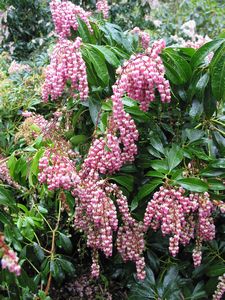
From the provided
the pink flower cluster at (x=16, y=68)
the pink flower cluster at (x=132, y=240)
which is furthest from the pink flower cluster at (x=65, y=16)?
the pink flower cluster at (x=16, y=68)

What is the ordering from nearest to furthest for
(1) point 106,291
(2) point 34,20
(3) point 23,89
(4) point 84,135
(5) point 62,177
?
(5) point 62,177, (4) point 84,135, (1) point 106,291, (3) point 23,89, (2) point 34,20

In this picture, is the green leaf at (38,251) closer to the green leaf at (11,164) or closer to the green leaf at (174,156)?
the green leaf at (11,164)

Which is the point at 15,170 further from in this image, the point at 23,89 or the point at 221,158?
the point at 23,89

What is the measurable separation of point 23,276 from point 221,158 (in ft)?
3.16

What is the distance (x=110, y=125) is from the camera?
1655 millimetres

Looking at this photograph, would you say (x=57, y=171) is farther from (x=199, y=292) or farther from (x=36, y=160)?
(x=199, y=292)

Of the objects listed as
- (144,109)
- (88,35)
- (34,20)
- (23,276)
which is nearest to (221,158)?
(144,109)

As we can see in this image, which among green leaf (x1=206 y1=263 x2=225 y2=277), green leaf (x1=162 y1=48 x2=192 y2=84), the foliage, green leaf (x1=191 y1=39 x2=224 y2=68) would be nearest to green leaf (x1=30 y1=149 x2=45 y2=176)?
green leaf (x1=162 y1=48 x2=192 y2=84)

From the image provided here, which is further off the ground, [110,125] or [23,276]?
[110,125]

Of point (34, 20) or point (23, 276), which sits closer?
point (23, 276)

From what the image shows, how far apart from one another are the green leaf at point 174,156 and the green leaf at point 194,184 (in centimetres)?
11

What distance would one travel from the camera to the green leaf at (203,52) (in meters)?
1.72

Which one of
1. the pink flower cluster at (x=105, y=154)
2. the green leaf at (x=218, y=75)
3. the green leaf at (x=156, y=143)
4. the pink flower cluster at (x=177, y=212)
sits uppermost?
the green leaf at (x=218, y=75)

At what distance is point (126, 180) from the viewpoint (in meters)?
1.83
